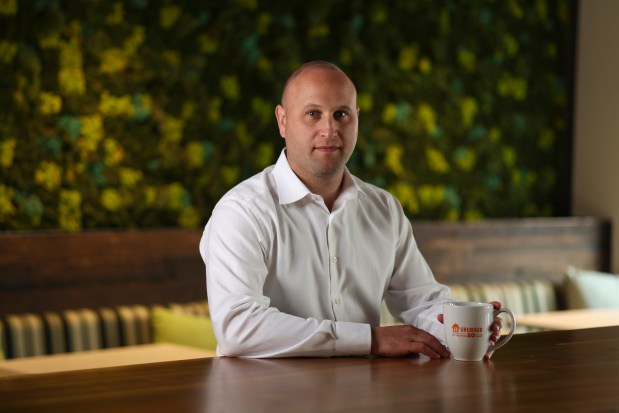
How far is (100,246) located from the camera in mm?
4449

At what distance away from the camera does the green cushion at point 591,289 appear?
18.8 feet

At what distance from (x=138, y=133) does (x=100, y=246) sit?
60 centimetres

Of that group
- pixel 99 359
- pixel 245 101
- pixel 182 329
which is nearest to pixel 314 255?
pixel 99 359

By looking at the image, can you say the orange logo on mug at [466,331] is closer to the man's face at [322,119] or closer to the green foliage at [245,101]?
the man's face at [322,119]

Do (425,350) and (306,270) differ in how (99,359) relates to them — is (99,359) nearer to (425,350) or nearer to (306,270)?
(306,270)

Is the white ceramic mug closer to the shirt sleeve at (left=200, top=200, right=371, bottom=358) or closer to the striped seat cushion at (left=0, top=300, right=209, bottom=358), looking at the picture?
the shirt sleeve at (left=200, top=200, right=371, bottom=358)

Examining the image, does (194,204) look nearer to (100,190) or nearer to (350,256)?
(100,190)

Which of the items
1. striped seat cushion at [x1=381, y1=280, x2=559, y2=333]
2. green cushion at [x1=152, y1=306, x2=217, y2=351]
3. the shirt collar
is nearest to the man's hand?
the shirt collar

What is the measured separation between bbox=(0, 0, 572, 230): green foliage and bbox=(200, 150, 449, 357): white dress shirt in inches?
84.1

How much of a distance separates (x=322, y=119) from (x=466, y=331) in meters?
0.66

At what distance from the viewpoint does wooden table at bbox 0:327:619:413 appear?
1676 mm

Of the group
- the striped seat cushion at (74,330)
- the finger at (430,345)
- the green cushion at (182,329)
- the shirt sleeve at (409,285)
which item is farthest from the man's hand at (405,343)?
the striped seat cushion at (74,330)

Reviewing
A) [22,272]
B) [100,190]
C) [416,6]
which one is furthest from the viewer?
[416,6]

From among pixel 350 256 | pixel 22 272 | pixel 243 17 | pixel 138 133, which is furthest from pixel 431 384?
pixel 243 17
